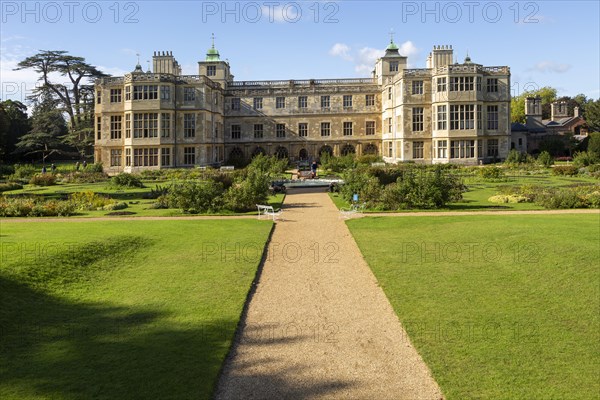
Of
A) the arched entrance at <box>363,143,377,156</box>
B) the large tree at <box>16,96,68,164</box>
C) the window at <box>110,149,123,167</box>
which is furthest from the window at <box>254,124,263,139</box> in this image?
the large tree at <box>16,96,68,164</box>

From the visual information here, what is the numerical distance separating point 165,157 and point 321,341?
43.7 metres

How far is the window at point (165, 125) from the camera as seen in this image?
161 ft

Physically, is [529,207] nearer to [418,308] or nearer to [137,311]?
[418,308]

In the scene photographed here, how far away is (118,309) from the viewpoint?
10102 mm

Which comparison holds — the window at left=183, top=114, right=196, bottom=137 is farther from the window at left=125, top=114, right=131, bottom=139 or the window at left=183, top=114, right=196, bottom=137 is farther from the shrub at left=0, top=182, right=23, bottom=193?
the shrub at left=0, top=182, right=23, bottom=193

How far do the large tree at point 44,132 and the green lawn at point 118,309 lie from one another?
50559 mm

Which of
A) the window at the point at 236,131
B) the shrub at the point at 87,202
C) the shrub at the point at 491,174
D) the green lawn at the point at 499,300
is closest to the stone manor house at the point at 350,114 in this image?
the window at the point at 236,131

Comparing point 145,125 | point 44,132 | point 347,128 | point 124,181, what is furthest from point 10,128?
point 347,128

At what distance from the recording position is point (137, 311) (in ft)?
32.7

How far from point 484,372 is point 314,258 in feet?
24.6

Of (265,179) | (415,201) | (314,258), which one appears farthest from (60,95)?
(314,258)

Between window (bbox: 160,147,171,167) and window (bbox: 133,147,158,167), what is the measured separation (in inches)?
24.6

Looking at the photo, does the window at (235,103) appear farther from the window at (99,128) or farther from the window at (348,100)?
the window at (99,128)

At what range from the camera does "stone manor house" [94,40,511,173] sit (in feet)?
161
